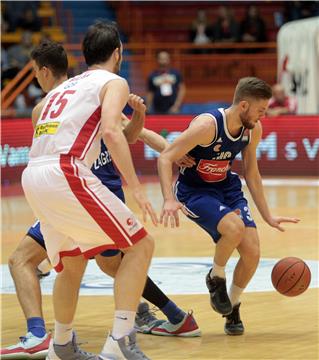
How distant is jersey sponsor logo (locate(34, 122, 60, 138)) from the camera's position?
562 cm

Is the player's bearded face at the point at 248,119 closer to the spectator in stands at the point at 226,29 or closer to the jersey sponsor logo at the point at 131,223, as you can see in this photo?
the jersey sponsor logo at the point at 131,223

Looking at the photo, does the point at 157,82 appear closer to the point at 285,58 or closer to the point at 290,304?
the point at 285,58

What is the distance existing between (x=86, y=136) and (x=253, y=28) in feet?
60.4

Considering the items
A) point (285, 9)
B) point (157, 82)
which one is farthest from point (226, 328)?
point (285, 9)

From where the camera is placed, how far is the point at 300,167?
17.4 metres

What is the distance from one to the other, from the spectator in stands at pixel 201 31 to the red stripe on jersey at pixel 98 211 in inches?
720

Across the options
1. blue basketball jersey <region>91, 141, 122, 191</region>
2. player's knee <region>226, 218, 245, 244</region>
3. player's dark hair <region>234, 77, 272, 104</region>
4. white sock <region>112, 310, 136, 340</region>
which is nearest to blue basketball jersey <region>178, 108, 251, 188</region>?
player's dark hair <region>234, 77, 272, 104</region>

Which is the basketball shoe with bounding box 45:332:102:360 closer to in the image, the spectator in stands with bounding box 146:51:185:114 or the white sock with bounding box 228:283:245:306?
the white sock with bounding box 228:283:245:306

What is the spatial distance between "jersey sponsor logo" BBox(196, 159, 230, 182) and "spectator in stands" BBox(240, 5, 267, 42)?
663 inches

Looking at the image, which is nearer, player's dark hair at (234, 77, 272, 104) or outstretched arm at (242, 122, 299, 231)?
player's dark hair at (234, 77, 272, 104)

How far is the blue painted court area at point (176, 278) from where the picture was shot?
27.5ft

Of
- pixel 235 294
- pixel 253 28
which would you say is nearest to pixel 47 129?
pixel 235 294

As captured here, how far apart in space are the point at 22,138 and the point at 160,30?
9.67 m

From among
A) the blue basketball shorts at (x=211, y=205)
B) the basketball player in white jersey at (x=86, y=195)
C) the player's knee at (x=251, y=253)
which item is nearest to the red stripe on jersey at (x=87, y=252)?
the basketball player in white jersey at (x=86, y=195)
